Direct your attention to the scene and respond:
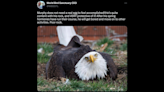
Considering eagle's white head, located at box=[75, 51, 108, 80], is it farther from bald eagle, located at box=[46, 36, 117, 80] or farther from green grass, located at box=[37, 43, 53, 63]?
green grass, located at box=[37, 43, 53, 63]

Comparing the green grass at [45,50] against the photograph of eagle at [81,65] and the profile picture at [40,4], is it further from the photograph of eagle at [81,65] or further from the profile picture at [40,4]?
the profile picture at [40,4]

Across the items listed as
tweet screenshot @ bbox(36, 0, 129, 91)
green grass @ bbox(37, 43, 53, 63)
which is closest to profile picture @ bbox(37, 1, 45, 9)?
tweet screenshot @ bbox(36, 0, 129, 91)

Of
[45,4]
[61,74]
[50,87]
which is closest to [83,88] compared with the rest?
[50,87]

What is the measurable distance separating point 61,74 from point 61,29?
123cm

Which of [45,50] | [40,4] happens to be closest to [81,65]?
[40,4]

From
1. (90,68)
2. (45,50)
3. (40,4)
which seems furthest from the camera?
(45,50)

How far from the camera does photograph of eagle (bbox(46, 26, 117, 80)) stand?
4125mm

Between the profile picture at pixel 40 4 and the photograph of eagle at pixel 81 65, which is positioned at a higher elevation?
the profile picture at pixel 40 4

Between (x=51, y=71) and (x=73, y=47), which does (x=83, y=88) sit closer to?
(x=51, y=71)

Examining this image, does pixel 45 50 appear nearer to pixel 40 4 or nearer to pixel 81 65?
pixel 81 65

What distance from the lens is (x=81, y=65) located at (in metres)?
4.15

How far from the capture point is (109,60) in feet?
14.6

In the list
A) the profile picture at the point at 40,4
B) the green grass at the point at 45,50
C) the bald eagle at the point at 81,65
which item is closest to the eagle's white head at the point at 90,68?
the bald eagle at the point at 81,65

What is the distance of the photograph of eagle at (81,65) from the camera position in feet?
13.5
